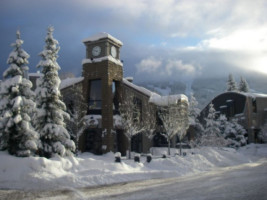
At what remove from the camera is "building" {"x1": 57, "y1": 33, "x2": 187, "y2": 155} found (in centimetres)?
3002

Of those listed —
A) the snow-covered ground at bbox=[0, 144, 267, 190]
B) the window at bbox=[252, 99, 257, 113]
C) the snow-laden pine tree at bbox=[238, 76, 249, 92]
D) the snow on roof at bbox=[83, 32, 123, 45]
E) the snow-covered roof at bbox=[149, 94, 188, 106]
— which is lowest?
the snow-covered ground at bbox=[0, 144, 267, 190]

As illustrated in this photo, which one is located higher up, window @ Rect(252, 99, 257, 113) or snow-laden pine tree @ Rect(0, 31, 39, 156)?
window @ Rect(252, 99, 257, 113)

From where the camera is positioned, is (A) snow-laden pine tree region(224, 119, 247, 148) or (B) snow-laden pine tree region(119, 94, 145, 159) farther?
(A) snow-laden pine tree region(224, 119, 247, 148)

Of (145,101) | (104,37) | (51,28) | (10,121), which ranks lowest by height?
(10,121)

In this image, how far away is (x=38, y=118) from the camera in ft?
65.8

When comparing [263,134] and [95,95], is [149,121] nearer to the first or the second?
[95,95]

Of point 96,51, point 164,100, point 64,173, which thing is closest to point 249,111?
point 164,100

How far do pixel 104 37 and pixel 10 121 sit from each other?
16.7 meters

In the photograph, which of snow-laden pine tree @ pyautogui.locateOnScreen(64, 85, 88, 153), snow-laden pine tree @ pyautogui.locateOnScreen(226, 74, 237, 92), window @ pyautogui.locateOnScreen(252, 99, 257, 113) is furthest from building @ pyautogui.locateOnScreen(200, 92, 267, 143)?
snow-laden pine tree @ pyautogui.locateOnScreen(64, 85, 88, 153)

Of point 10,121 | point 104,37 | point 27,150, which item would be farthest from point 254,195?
point 104,37

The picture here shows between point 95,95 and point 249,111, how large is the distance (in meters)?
35.1

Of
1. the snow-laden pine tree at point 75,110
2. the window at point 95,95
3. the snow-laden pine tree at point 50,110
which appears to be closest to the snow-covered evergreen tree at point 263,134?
the window at point 95,95

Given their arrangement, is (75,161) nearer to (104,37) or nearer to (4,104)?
(4,104)

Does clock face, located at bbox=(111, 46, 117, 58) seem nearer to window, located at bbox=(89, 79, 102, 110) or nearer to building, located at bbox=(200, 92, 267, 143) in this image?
window, located at bbox=(89, 79, 102, 110)
